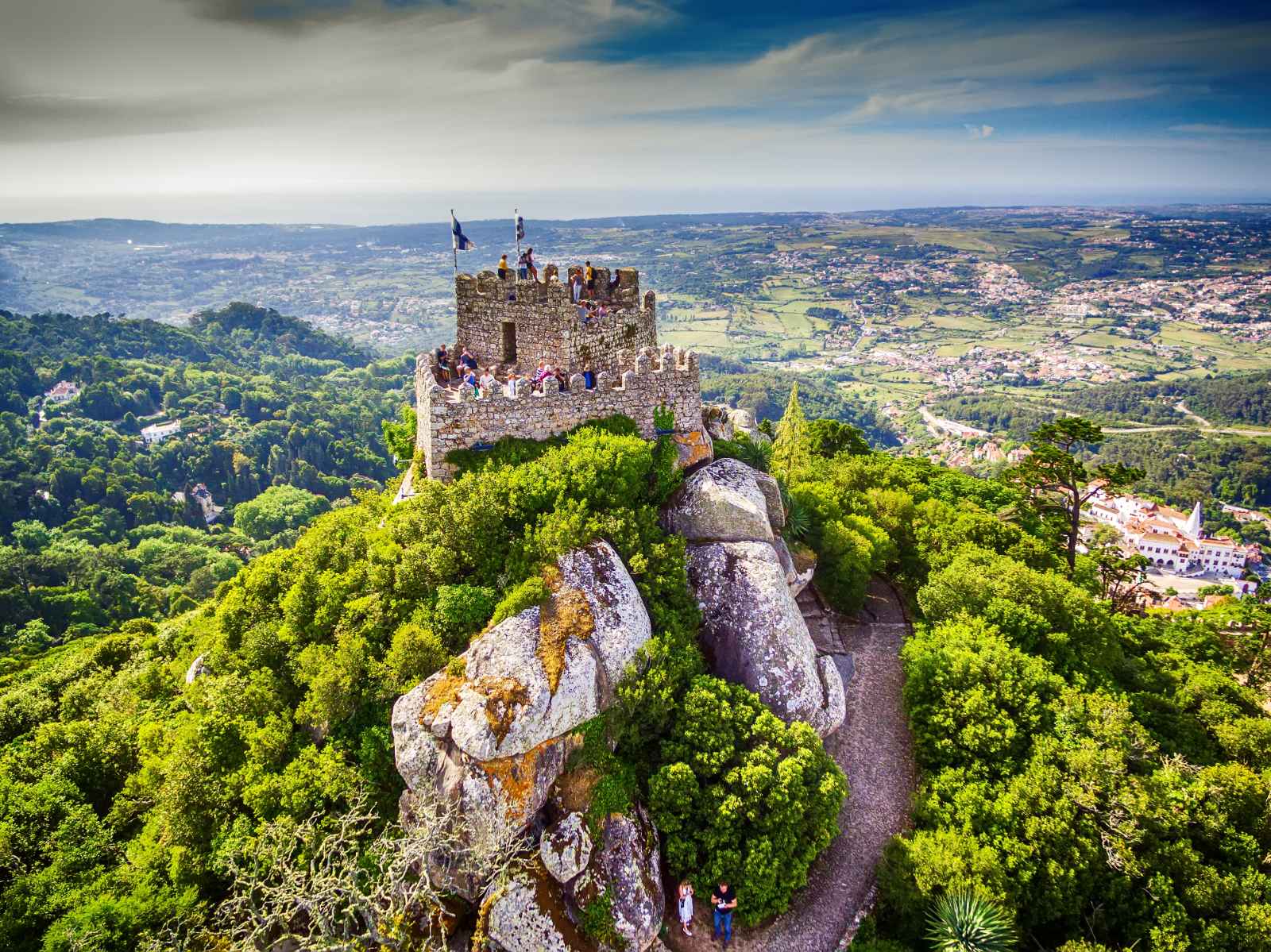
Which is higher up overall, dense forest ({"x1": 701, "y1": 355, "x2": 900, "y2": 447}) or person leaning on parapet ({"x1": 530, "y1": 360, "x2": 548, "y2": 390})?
person leaning on parapet ({"x1": 530, "y1": 360, "x2": 548, "y2": 390})

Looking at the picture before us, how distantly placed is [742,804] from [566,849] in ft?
15.0

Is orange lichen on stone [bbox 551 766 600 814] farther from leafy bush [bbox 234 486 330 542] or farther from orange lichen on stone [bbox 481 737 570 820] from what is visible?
leafy bush [bbox 234 486 330 542]

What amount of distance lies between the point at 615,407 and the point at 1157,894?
20494mm

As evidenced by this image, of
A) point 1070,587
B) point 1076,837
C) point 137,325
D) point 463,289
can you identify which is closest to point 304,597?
point 463,289

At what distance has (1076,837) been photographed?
17406 mm

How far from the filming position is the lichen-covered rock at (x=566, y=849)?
1541cm

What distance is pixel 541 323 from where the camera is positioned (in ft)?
82.5

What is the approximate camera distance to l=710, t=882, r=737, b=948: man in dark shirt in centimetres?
1625

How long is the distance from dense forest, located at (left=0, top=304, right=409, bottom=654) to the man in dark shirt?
56120 millimetres

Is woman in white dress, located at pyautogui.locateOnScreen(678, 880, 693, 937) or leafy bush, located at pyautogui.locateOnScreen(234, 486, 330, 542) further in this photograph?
leafy bush, located at pyautogui.locateOnScreen(234, 486, 330, 542)

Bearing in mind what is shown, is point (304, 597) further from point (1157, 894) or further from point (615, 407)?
point (1157, 894)

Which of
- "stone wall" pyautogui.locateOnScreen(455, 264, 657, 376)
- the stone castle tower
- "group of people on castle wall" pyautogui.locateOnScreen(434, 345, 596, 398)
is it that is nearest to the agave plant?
the stone castle tower

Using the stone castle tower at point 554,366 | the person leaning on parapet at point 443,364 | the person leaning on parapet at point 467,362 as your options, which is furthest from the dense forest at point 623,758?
the person leaning on parapet at point 443,364

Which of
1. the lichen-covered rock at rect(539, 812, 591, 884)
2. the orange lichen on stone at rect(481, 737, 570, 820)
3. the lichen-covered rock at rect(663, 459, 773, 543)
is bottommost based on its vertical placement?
the lichen-covered rock at rect(539, 812, 591, 884)
